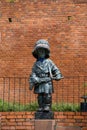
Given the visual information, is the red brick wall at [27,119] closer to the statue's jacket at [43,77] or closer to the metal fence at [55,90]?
the statue's jacket at [43,77]

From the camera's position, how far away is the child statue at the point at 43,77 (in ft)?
26.1

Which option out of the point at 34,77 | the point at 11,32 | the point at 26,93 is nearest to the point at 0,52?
the point at 11,32

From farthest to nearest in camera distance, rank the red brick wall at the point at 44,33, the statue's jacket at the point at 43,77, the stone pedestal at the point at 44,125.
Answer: the red brick wall at the point at 44,33 < the statue's jacket at the point at 43,77 < the stone pedestal at the point at 44,125

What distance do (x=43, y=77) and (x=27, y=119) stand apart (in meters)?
1.61

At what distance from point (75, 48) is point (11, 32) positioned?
2162 millimetres

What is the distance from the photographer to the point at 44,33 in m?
13.5

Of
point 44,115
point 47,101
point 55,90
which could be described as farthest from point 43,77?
point 55,90

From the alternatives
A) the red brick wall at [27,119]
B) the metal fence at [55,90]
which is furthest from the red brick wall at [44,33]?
the red brick wall at [27,119]

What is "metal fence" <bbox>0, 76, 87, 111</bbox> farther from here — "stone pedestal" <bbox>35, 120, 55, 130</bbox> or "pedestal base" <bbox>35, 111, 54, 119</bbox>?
"stone pedestal" <bbox>35, 120, 55, 130</bbox>

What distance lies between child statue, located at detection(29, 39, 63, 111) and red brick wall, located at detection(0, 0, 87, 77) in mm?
5056

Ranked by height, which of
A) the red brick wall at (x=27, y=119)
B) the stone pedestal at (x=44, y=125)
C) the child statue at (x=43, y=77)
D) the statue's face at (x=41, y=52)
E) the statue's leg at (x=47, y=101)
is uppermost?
the statue's face at (x=41, y=52)

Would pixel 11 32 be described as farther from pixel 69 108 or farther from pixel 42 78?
pixel 42 78

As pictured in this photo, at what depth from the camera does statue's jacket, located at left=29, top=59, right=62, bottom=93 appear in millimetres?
7980

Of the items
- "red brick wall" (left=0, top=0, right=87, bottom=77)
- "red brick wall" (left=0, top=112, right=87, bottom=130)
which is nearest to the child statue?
"red brick wall" (left=0, top=112, right=87, bottom=130)
